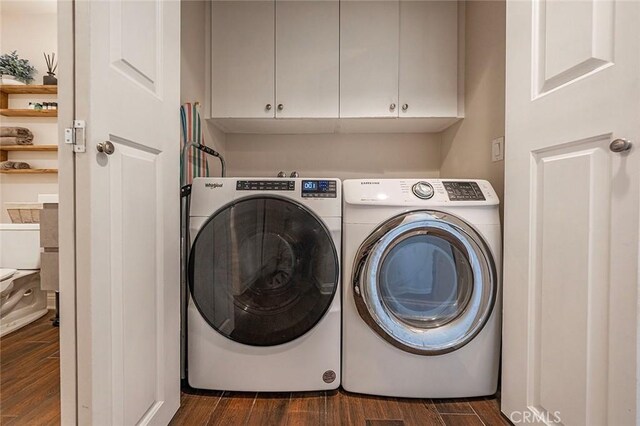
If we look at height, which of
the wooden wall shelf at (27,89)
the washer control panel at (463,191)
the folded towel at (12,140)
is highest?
the wooden wall shelf at (27,89)

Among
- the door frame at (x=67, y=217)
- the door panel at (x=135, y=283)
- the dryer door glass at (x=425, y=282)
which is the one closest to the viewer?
the door frame at (x=67, y=217)

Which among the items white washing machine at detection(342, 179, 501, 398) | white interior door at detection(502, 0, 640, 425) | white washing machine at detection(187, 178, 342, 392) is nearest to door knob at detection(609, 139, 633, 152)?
white interior door at detection(502, 0, 640, 425)

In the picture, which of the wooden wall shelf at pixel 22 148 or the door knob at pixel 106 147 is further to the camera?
the wooden wall shelf at pixel 22 148

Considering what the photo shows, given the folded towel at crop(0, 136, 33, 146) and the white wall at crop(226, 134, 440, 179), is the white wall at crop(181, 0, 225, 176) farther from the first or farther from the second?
the folded towel at crop(0, 136, 33, 146)

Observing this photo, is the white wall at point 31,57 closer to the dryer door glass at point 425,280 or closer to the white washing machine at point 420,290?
the white washing machine at point 420,290

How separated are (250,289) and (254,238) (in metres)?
0.21

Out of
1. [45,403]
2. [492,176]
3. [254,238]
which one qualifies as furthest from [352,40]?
[45,403]

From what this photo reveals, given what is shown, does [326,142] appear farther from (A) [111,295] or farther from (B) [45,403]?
(B) [45,403]

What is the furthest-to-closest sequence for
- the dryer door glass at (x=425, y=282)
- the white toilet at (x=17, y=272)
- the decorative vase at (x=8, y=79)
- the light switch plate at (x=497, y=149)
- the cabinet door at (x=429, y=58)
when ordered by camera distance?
the cabinet door at (x=429, y=58)
the decorative vase at (x=8, y=79)
the white toilet at (x=17, y=272)
the light switch plate at (x=497, y=149)
the dryer door glass at (x=425, y=282)

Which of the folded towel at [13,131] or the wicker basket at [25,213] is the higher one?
the folded towel at [13,131]

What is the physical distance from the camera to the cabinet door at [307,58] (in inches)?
71.4

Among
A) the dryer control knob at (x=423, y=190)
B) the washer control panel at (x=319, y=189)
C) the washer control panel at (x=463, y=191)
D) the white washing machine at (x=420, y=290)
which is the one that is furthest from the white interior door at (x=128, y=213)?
the washer control panel at (x=463, y=191)

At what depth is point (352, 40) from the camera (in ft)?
5.95

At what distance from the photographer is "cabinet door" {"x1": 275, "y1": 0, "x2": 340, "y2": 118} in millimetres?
1812
